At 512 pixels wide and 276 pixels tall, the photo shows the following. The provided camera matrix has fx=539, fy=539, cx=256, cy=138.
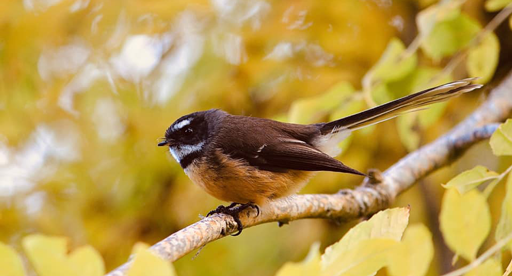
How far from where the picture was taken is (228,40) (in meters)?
3.20

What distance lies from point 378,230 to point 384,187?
1354 millimetres

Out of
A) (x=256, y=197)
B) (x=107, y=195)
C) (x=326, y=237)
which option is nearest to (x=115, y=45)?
(x=107, y=195)

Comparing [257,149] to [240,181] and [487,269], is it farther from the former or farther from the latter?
[487,269]

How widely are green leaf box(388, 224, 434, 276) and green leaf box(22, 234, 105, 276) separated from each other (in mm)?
569

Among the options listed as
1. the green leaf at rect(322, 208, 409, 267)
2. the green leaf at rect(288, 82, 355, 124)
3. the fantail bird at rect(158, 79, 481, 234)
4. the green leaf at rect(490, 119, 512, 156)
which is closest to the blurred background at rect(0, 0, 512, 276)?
the fantail bird at rect(158, 79, 481, 234)

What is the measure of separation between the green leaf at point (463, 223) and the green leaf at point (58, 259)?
0.69m

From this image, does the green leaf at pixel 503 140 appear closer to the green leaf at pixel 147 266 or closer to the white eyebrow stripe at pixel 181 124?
the green leaf at pixel 147 266

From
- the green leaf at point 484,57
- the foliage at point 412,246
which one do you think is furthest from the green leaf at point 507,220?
the green leaf at point 484,57

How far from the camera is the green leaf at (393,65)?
91.9 inches

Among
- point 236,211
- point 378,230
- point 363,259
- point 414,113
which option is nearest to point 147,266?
point 363,259

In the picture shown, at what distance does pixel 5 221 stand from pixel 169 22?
4.90ft

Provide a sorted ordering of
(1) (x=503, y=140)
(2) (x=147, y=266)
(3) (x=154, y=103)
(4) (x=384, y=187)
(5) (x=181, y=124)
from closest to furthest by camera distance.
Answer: (2) (x=147, y=266)
(1) (x=503, y=140)
(4) (x=384, y=187)
(5) (x=181, y=124)
(3) (x=154, y=103)

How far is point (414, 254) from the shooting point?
1024 mm

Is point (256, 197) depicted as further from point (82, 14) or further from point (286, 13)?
point (82, 14)
